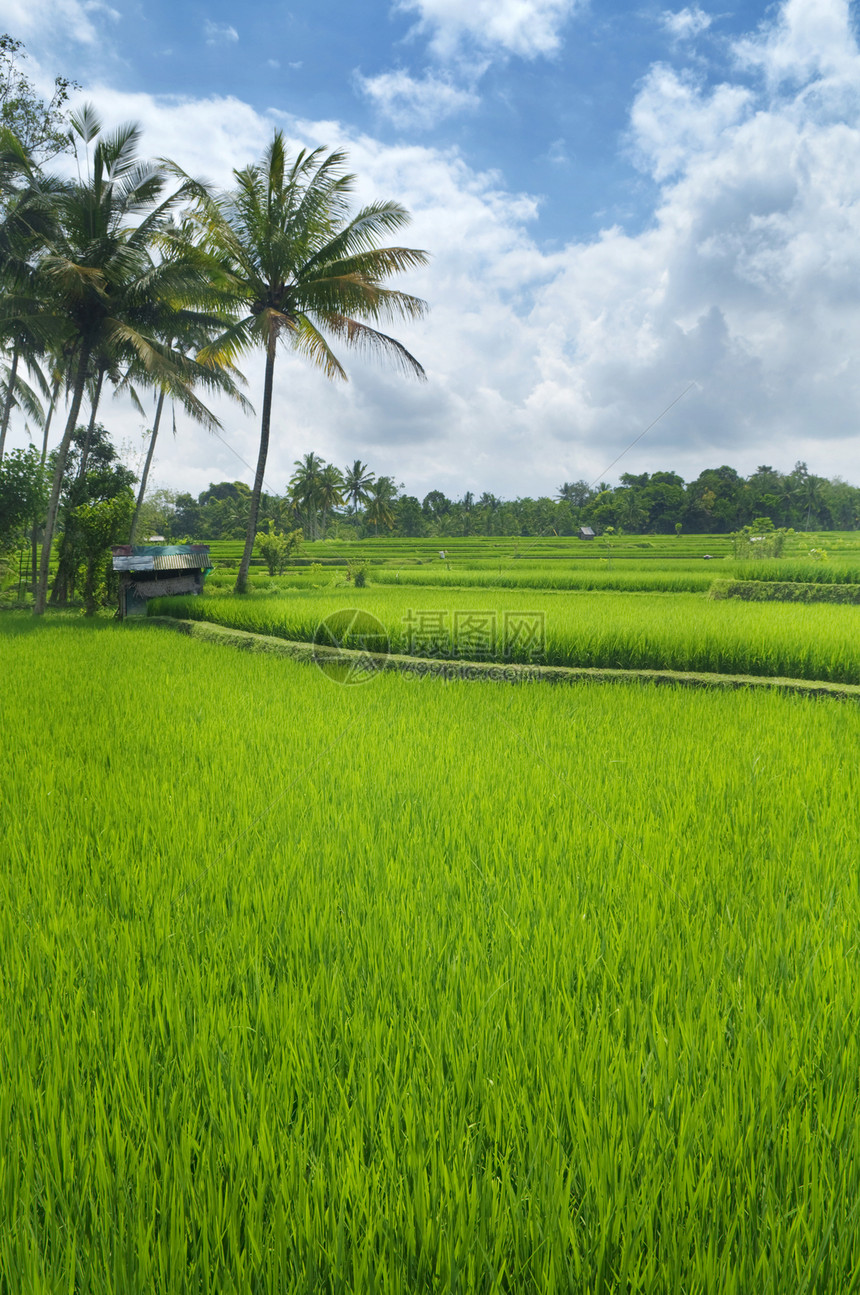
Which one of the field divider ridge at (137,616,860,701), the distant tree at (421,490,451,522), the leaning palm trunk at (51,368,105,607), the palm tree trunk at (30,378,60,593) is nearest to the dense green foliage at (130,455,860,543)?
the distant tree at (421,490,451,522)

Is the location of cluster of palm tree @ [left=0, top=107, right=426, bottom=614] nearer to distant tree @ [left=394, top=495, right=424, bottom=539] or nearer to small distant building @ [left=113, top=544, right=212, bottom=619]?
small distant building @ [left=113, top=544, right=212, bottom=619]

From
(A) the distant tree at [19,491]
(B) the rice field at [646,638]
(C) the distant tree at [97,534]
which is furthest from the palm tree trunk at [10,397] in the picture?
(B) the rice field at [646,638]

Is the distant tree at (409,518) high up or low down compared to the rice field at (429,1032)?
up

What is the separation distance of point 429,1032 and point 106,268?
1258 cm

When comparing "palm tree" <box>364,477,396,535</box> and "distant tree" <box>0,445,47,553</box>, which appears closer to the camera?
"distant tree" <box>0,445,47,553</box>

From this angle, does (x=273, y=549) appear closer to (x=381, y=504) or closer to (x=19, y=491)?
(x=19, y=491)

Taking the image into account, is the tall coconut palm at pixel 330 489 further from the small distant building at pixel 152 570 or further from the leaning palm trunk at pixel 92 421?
the small distant building at pixel 152 570

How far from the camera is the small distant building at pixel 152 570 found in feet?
33.7

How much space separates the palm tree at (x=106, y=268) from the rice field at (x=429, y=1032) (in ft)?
31.8

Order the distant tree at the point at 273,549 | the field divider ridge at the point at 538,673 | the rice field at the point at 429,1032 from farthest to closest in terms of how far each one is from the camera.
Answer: the distant tree at the point at 273,549 < the field divider ridge at the point at 538,673 < the rice field at the point at 429,1032

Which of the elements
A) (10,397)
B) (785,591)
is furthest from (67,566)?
(785,591)

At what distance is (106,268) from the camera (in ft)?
34.1

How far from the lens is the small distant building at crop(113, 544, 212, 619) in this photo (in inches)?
404

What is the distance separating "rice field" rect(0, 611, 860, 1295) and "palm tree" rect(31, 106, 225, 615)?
9685 millimetres
